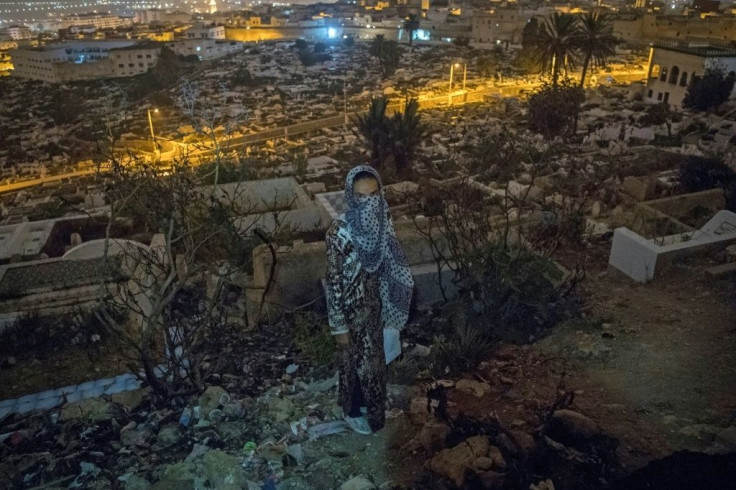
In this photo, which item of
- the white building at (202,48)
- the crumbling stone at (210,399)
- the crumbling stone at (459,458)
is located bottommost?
the white building at (202,48)

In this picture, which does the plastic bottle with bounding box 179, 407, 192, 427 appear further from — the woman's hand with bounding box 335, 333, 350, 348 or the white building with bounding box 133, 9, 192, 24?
the white building with bounding box 133, 9, 192, 24

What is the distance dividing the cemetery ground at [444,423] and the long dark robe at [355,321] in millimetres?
235

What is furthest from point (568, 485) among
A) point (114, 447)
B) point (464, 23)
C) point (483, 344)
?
point (464, 23)

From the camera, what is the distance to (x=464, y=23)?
191 ft

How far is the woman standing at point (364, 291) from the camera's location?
2895 millimetres

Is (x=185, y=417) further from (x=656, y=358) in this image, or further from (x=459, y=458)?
(x=656, y=358)

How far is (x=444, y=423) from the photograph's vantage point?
3031 mm

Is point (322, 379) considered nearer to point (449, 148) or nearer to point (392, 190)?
point (392, 190)

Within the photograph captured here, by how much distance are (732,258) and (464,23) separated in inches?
2294

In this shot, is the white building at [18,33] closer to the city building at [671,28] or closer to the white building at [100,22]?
the white building at [100,22]

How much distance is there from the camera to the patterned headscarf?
2.89 metres

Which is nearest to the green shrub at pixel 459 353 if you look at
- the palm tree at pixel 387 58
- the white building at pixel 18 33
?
the palm tree at pixel 387 58

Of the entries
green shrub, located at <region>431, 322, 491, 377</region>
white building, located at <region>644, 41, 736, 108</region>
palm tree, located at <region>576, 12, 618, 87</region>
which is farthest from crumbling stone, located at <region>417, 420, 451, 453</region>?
white building, located at <region>644, 41, 736, 108</region>

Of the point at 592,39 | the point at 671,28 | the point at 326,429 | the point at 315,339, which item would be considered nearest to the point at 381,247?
the point at 326,429
